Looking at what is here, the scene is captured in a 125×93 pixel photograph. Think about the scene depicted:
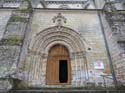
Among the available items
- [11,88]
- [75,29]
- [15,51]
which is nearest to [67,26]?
[75,29]

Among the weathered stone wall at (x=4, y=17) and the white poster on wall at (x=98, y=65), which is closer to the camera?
the white poster on wall at (x=98, y=65)

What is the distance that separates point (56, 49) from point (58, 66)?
A: 2.88 ft

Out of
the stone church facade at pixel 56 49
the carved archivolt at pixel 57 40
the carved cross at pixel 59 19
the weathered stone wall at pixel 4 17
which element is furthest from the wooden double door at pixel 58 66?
the weathered stone wall at pixel 4 17

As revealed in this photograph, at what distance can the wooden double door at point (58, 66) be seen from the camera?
6973mm

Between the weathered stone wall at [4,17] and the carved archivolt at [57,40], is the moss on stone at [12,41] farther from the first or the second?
the weathered stone wall at [4,17]

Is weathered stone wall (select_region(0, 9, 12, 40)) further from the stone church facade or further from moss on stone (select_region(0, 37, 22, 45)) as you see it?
moss on stone (select_region(0, 37, 22, 45))

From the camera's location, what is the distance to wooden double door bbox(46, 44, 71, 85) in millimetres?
6973

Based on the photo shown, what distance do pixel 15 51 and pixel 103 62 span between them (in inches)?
148

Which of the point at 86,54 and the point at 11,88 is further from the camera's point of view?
the point at 86,54

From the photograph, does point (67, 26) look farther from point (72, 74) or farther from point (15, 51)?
point (15, 51)

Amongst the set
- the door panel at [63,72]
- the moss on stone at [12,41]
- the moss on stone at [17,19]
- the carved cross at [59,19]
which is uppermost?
the carved cross at [59,19]

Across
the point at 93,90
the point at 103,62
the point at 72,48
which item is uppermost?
the point at 72,48

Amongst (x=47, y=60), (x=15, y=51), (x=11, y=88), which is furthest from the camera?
(x=47, y=60)

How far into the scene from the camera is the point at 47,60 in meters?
7.36
